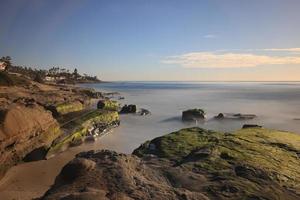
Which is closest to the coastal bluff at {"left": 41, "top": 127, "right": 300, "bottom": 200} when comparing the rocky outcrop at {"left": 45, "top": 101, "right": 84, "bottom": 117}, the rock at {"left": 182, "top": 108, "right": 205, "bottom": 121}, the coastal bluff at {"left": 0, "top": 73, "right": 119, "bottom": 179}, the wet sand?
the wet sand

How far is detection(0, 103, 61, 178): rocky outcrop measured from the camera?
44.1 feet

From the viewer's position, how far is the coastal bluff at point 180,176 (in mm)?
6027

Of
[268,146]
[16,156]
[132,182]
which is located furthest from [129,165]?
[16,156]

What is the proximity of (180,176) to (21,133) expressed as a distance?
384 inches

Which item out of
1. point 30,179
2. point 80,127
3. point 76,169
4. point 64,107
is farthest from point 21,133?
point 64,107

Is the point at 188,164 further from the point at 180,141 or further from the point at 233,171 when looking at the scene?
the point at 180,141

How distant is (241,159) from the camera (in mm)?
9016

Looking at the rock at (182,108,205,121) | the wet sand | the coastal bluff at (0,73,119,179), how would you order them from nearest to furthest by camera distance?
the wet sand → the coastal bluff at (0,73,119,179) → the rock at (182,108,205,121)

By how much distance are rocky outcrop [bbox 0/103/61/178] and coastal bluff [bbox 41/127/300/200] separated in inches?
247

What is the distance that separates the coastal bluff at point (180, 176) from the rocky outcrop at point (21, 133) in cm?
627

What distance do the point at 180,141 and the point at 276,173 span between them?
394cm

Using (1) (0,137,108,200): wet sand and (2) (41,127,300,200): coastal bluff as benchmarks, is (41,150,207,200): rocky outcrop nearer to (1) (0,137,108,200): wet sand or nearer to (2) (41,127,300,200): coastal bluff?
(2) (41,127,300,200): coastal bluff

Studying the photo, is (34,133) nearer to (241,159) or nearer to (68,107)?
(241,159)

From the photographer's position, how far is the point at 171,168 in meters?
7.52
